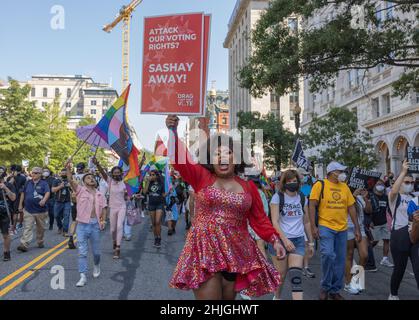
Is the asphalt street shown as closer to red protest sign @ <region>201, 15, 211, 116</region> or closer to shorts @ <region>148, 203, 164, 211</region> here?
shorts @ <region>148, 203, 164, 211</region>

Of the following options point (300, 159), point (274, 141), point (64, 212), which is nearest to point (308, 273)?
point (300, 159)

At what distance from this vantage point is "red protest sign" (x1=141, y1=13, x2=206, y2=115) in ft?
13.3

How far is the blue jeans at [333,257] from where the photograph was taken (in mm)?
6090

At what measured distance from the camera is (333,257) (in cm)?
608

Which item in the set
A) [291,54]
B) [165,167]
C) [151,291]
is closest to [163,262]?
[151,291]

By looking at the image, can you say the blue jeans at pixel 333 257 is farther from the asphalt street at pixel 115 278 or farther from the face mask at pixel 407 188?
the face mask at pixel 407 188

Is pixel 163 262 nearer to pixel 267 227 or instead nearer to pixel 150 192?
pixel 150 192

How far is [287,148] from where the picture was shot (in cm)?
3719

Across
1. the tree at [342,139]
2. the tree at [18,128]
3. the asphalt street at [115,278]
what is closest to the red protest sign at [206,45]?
the asphalt street at [115,278]

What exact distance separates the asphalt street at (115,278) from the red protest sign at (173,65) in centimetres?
310

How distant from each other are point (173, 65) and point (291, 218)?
9.13 feet

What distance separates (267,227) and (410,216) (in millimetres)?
2700

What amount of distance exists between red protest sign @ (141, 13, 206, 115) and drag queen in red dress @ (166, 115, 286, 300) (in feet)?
1.60

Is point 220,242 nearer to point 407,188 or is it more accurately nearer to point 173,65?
point 173,65
